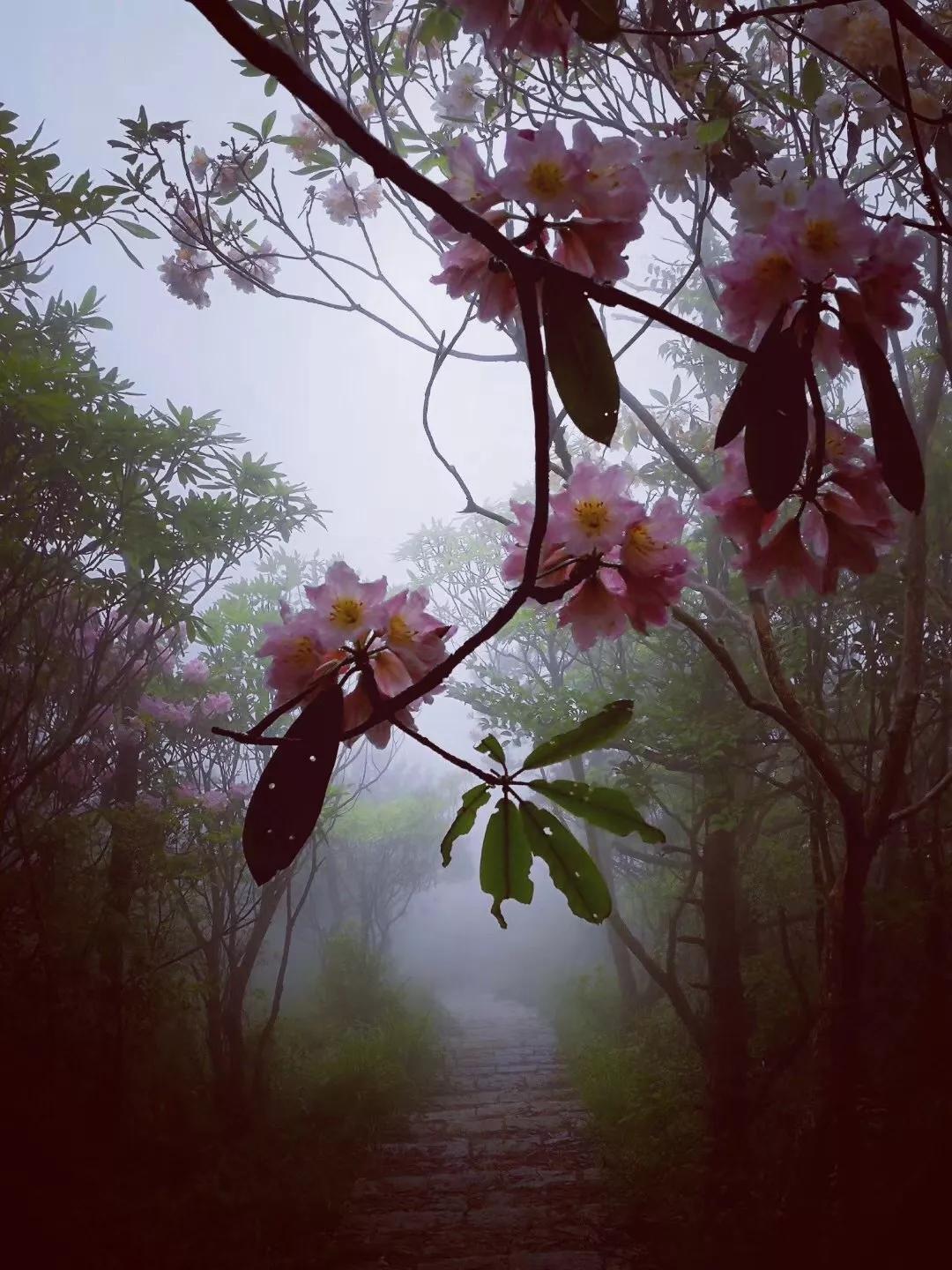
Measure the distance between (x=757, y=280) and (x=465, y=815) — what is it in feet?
1.41

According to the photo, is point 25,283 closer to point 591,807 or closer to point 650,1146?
point 591,807

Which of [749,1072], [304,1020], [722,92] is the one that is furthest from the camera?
[304,1020]

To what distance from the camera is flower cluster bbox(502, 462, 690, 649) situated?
568 millimetres

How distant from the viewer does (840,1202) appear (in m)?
2.09

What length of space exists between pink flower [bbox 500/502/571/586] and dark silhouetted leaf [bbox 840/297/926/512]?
0.69ft

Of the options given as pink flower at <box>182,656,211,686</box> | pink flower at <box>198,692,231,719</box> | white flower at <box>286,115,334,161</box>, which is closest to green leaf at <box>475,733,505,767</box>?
white flower at <box>286,115,334,161</box>

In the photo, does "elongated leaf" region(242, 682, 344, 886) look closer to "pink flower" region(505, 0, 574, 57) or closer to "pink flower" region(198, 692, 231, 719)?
"pink flower" region(505, 0, 574, 57)

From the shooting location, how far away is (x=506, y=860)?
0.52m

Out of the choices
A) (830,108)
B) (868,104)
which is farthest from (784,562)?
(830,108)

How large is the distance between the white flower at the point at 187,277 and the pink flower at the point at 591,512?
2.95 meters

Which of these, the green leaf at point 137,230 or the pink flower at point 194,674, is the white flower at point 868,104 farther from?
the pink flower at point 194,674

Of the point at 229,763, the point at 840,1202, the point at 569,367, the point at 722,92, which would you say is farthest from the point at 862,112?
the point at 229,763

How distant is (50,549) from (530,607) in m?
3.24

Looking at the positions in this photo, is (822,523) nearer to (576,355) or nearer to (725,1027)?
(576,355)
